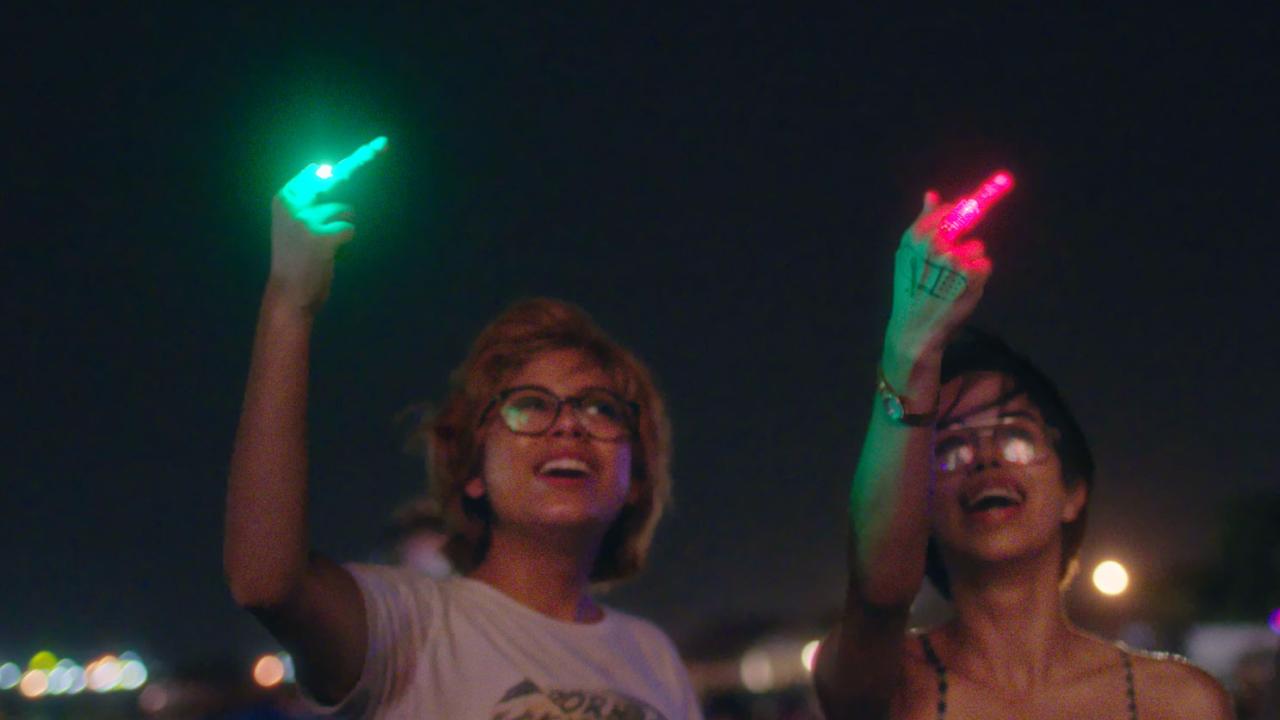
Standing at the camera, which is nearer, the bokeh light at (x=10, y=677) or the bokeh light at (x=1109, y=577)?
the bokeh light at (x=1109, y=577)

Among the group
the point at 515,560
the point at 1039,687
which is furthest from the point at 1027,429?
the point at 515,560

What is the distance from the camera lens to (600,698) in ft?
9.35

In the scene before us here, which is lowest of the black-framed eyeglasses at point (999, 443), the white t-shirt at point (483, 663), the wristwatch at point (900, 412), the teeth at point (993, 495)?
the white t-shirt at point (483, 663)

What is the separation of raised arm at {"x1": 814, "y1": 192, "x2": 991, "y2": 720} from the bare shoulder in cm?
82

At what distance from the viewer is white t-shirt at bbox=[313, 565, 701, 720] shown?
2.69 m

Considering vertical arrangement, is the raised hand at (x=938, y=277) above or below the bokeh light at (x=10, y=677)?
below

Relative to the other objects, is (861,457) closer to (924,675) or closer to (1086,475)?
(924,675)

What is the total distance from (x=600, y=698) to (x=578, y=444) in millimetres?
647

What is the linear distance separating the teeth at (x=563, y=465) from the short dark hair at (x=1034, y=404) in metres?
0.92

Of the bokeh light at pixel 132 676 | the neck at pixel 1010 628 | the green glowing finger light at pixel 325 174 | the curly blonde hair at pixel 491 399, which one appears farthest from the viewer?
the bokeh light at pixel 132 676

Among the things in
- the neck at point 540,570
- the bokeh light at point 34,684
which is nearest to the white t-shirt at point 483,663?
the neck at point 540,570

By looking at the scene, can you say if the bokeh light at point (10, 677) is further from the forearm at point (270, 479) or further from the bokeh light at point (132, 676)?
the forearm at point (270, 479)

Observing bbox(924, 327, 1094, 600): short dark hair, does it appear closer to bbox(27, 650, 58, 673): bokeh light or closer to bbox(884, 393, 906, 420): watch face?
bbox(884, 393, 906, 420): watch face

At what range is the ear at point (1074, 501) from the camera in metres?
3.26
